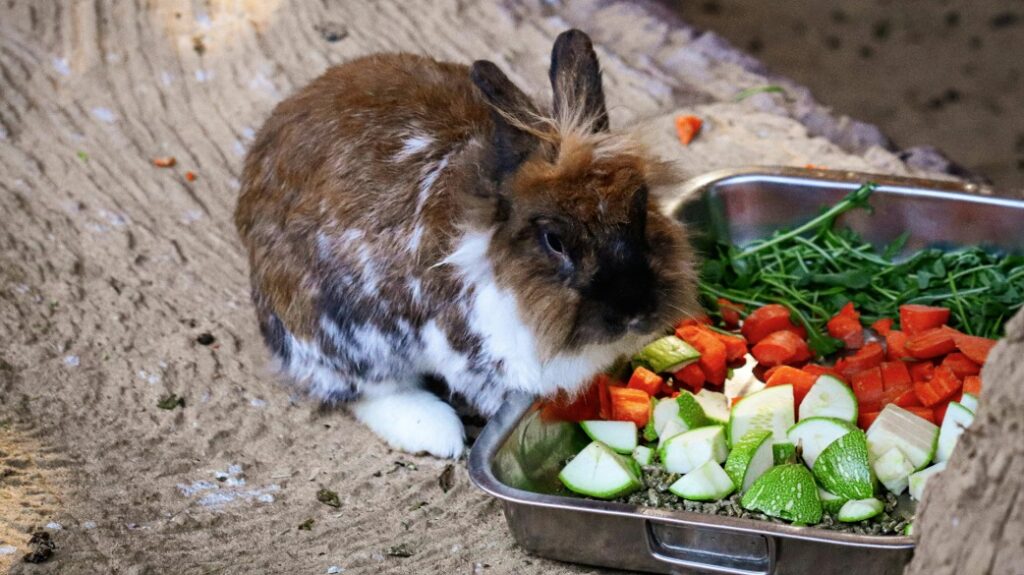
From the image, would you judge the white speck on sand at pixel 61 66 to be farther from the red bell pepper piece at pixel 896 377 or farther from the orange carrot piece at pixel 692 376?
the red bell pepper piece at pixel 896 377

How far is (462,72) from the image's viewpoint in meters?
3.68

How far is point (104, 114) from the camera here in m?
5.10

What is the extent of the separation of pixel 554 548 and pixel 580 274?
718mm

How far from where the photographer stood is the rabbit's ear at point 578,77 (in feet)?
10.2

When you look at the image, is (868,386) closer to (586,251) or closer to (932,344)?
(932,344)

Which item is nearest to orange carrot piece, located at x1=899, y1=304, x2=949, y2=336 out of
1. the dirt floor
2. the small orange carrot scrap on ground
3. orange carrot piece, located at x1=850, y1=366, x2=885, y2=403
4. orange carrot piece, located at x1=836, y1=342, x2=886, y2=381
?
orange carrot piece, located at x1=836, y1=342, x2=886, y2=381

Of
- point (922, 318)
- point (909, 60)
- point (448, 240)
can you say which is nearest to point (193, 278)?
point (448, 240)

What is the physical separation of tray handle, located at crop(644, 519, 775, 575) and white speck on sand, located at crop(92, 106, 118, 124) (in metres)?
3.25

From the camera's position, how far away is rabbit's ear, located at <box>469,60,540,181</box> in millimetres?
2979

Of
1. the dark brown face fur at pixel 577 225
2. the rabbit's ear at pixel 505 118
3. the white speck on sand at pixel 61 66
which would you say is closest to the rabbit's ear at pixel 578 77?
the dark brown face fur at pixel 577 225

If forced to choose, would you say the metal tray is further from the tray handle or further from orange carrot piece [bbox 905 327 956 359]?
orange carrot piece [bbox 905 327 956 359]

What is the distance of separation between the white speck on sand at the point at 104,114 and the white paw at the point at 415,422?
6.93 ft

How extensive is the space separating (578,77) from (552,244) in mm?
474

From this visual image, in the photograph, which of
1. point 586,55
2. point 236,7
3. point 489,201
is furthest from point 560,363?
point 236,7
